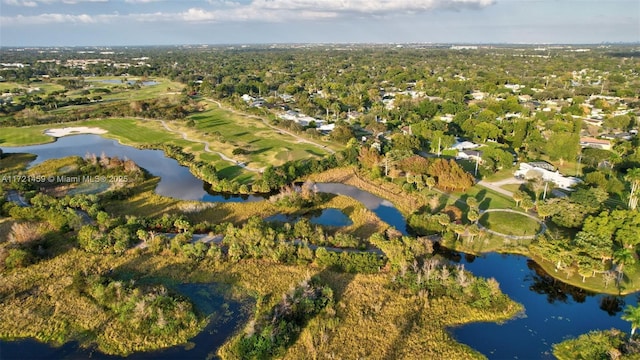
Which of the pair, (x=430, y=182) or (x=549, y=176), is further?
(x=549, y=176)

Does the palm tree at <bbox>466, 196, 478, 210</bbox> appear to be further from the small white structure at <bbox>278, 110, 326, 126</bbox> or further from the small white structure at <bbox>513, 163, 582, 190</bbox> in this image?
the small white structure at <bbox>278, 110, 326, 126</bbox>

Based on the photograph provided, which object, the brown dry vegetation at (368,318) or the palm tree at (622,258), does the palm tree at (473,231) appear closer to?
the brown dry vegetation at (368,318)

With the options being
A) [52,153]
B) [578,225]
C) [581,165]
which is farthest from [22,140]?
[581,165]

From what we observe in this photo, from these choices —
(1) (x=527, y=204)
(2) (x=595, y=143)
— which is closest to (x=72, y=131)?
(1) (x=527, y=204)

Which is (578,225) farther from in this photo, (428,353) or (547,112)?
(547,112)

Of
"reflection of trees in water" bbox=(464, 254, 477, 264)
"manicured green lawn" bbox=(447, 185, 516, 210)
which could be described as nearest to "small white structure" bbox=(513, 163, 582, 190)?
"manicured green lawn" bbox=(447, 185, 516, 210)

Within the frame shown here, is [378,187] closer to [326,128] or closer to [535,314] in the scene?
[535,314]

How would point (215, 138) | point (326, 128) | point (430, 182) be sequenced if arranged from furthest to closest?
point (326, 128), point (215, 138), point (430, 182)
